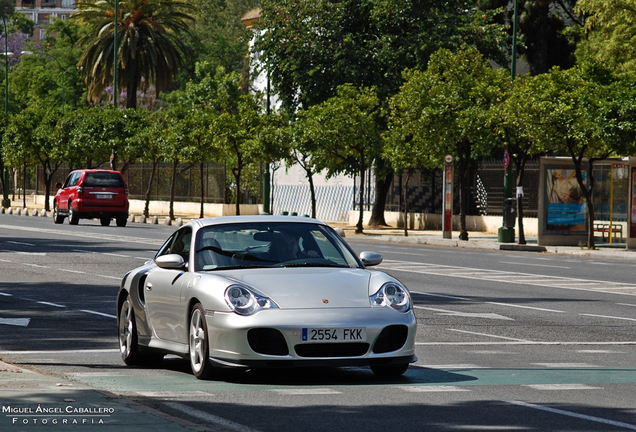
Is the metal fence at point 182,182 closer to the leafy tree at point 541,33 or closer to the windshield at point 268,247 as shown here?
the leafy tree at point 541,33

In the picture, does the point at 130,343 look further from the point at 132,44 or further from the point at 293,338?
the point at 132,44

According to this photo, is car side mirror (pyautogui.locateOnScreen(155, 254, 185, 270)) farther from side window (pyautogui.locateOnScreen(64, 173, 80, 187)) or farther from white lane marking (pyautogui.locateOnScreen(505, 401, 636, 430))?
side window (pyautogui.locateOnScreen(64, 173, 80, 187))

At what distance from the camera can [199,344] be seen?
9055 millimetres

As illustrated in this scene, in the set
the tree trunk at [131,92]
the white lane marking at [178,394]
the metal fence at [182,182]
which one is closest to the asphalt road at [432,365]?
the white lane marking at [178,394]

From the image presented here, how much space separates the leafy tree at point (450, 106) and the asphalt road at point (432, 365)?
1605 cm

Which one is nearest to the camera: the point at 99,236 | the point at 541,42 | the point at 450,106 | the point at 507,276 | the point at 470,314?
the point at 470,314

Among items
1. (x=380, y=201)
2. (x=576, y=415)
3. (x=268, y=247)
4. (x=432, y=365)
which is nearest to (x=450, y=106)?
(x=380, y=201)

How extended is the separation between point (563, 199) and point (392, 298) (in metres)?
29.0

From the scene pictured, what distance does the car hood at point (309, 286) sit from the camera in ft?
28.6

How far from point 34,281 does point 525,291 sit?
28.6ft

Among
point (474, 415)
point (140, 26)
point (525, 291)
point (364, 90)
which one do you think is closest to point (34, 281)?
point (525, 291)

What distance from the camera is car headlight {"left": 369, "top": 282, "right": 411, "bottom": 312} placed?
8.91 meters

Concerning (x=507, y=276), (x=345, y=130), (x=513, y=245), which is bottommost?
(x=507, y=276)

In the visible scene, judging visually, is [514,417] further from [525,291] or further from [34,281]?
[34,281]
